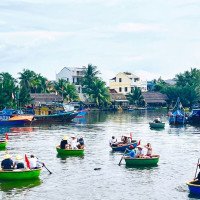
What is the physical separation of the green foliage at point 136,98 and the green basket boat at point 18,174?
111813 mm

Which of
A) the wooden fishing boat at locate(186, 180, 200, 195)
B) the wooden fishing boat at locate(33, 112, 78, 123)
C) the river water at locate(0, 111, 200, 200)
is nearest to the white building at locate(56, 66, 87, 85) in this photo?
the wooden fishing boat at locate(33, 112, 78, 123)

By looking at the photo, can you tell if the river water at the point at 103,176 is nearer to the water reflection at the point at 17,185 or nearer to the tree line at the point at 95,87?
the water reflection at the point at 17,185

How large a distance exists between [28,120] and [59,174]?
45204mm

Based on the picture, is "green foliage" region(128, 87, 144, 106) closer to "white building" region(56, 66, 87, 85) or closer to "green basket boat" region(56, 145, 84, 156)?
"white building" region(56, 66, 87, 85)

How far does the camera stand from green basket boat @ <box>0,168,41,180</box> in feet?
95.7

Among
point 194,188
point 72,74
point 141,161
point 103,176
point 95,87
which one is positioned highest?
point 72,74

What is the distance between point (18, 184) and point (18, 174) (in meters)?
0.68

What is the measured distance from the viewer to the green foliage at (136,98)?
461ft

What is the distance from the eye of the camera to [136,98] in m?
142

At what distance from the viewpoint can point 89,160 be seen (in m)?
37.5

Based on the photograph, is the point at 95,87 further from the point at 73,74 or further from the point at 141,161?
the point at 141,161

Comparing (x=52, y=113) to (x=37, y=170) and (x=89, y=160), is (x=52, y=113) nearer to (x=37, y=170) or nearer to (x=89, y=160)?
(x=89, y=160)

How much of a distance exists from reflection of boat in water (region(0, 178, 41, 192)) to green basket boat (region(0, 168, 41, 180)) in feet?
0.91

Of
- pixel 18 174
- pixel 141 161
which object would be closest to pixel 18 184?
pixel 18 174
